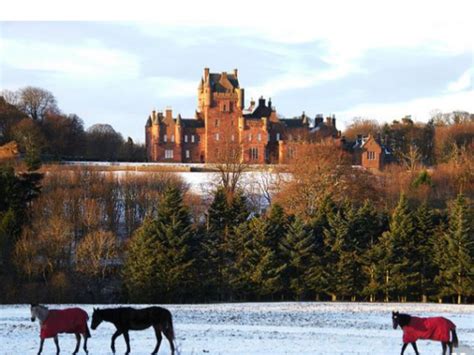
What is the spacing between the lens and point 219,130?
99062 millimetres

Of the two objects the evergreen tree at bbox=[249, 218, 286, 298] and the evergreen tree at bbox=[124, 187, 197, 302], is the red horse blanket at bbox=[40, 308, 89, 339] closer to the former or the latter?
the evergreen tree at bbox=[124, 187, 197, 302]

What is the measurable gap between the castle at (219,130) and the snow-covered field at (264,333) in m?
72.3

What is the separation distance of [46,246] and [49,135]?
54491 mm

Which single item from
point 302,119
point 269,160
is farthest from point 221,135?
point 302,119

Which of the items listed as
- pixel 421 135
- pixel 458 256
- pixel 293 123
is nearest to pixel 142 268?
pixel 458 256

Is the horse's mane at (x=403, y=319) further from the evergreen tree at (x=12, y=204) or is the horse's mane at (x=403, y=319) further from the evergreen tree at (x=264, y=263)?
the evergreen tree at (x=12, y=204)

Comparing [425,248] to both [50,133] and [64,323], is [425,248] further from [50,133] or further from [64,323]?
[50,133]

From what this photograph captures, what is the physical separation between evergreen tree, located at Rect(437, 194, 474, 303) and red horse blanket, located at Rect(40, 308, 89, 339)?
24.6 metres

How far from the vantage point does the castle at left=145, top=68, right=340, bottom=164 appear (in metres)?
97.8

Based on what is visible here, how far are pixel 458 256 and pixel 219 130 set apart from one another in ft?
218

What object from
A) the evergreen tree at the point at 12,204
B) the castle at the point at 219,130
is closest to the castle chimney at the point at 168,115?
the castle at the point at 219,130

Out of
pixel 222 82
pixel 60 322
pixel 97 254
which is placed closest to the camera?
pixel 60 322

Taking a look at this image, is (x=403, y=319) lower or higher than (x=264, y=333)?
higher

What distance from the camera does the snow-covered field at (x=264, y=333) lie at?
16234 mm
